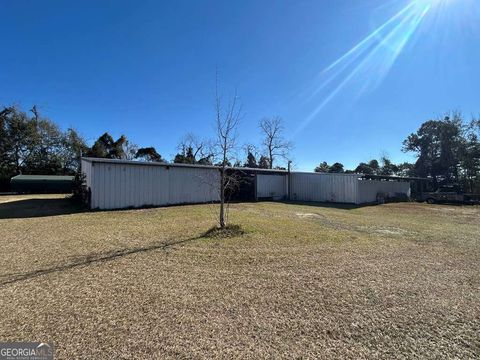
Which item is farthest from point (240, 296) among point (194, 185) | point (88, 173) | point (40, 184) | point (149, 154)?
point (149, 154)

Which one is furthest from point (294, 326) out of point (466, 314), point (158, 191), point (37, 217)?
point (158, 191)

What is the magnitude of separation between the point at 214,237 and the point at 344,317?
4.40 metres

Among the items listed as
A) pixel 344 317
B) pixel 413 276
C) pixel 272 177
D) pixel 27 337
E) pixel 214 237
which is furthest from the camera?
pixel 272 177

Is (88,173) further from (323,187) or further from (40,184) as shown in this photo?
(323,187)

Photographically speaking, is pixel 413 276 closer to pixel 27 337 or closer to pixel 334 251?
pixel 334 251

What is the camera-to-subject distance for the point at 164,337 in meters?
2.69

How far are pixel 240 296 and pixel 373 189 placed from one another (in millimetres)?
21826

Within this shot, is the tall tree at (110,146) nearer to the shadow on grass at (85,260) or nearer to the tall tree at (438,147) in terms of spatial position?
the shadow on grass at (85,260)

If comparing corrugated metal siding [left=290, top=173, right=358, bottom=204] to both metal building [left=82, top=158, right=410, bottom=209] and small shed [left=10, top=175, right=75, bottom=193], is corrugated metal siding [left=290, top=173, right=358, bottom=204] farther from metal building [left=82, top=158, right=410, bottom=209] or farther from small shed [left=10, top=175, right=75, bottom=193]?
small shed [left=10, top=175, right=75, bottom=193]

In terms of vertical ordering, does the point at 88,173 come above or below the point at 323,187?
above

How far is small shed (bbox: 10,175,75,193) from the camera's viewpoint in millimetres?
22953

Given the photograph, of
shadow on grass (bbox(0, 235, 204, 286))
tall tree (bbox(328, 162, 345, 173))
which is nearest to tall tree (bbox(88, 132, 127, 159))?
shadow on grass (bbox(0, 235, 204, 286))

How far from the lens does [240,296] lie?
3674 millimetres

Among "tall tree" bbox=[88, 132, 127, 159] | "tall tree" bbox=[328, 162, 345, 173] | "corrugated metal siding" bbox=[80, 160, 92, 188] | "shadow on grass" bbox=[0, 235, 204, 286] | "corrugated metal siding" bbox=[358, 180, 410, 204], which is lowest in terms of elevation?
"shadow on grass" bbox=[0, 235, 204, 286]
